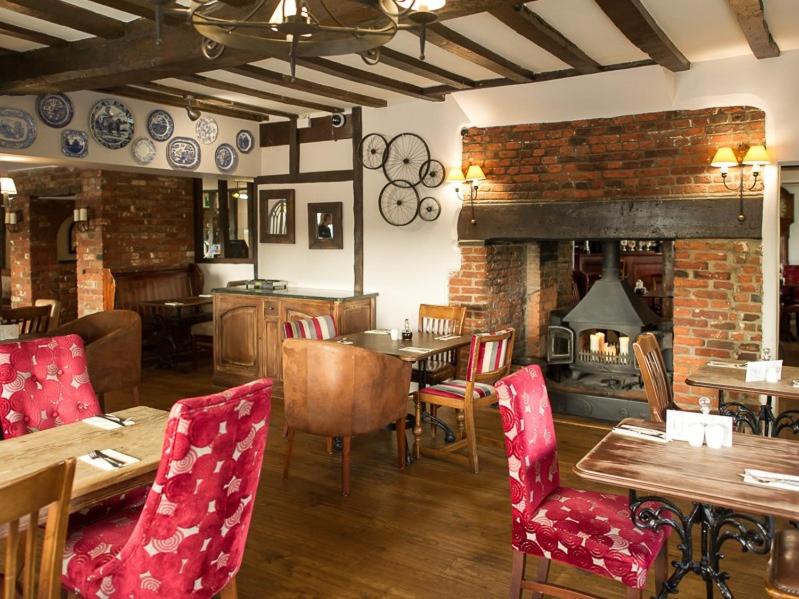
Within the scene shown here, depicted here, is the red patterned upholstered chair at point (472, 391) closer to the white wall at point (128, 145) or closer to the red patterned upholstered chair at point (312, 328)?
the red patterned upholstered chair at point (312, 328)

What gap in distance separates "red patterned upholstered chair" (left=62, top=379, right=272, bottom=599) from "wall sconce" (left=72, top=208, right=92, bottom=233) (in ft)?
19.8

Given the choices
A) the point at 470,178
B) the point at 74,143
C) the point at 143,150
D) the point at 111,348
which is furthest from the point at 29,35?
the point at 470,178

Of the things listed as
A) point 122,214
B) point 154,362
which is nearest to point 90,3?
point 122,214

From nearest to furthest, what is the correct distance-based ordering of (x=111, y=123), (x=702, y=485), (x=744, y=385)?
(x=702, y=485), (x=744, y=385), (x=111, y=123)

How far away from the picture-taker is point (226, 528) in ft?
7.14

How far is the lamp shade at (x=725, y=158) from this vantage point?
4.70 metres

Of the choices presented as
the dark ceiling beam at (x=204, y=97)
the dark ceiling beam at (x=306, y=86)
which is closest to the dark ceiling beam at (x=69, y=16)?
the dark ceiling beam at (x=306, y=86)

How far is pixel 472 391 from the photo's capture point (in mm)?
4523

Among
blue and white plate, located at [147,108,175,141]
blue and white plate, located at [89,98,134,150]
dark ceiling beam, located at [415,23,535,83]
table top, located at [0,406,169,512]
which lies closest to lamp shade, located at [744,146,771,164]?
dark ceiling beam, located at [415,23,535,83]

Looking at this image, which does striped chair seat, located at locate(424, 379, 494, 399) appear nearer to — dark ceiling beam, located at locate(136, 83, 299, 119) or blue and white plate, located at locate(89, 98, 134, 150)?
dark ceiling beam, located at locate(136, 83, 299, 119)

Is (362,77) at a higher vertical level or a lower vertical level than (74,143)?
higher

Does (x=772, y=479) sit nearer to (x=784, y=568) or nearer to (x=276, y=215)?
(x=784, y=568)

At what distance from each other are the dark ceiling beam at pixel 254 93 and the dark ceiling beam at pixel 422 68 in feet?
4.74

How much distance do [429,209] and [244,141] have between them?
226 centimetres
